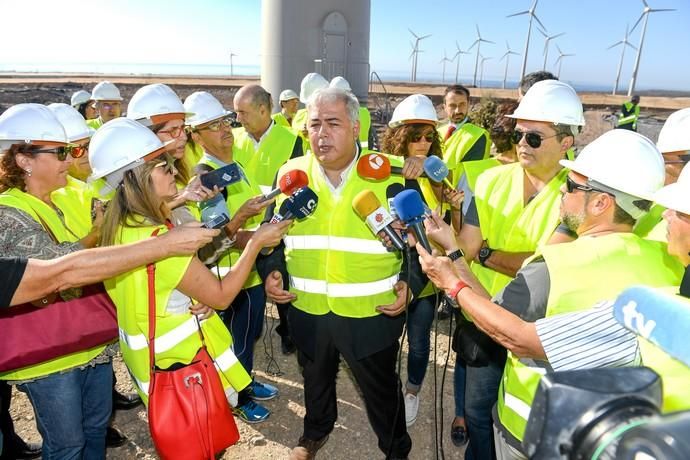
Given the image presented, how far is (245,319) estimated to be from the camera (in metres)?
3.96

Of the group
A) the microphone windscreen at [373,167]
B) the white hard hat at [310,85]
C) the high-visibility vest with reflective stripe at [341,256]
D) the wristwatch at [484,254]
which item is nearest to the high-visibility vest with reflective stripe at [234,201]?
the high-visibility vest with reflective stripe at [341,256]

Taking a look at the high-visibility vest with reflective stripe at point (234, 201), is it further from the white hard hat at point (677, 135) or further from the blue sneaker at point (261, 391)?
the white hard hat at point (677, 135)

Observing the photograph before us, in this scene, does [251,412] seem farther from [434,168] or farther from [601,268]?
[601,268]

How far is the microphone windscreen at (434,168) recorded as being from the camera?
2.70m

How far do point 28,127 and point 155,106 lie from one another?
3.74 ft

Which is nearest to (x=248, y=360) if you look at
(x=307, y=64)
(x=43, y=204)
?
(x=43, y=204)

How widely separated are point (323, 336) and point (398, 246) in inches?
32.7

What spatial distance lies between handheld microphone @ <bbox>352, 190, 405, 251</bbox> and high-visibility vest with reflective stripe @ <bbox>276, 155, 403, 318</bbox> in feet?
0.71

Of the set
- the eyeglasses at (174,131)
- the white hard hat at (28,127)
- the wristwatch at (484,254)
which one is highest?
the white hard hat at (28,127)

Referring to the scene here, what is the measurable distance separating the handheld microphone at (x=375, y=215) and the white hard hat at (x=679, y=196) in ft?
3.84

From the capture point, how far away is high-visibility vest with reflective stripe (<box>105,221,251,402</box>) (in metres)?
2.10

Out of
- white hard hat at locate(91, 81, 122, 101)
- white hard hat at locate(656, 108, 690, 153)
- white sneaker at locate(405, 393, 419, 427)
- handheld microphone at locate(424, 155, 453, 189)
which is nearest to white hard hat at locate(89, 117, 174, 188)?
handheld microphone at locate(424, 155, 453, 189)

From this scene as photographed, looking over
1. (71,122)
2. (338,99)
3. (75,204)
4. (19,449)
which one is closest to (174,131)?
(75,204)

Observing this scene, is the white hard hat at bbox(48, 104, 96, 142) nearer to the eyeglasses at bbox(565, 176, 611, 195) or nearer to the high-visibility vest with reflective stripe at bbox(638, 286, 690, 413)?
the eyeglasses at bbox(565, 176, 611, 195)
